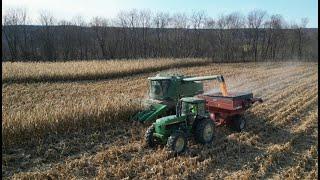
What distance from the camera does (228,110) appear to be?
35.3ft

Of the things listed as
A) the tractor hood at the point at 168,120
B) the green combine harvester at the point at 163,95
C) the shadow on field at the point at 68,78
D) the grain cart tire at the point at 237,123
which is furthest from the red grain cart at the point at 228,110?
the shadow on field at the point at 68,78

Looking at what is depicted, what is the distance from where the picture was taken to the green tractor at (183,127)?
8.62 m

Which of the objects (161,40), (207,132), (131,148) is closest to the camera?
(131,148)

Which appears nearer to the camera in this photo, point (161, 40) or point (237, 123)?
point (237, 123)

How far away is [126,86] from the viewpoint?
2175 cm

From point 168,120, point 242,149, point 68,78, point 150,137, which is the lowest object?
point 242,149

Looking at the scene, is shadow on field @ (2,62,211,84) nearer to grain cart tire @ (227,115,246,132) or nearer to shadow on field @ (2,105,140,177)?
shadow on field @ (2,105,140,177)

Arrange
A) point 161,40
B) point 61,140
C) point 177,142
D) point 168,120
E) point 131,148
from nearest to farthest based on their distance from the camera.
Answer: point 177,142 → point 168,120 → point 131,148 → point 61,140 → point 161,40

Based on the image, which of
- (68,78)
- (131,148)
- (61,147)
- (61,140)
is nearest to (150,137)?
(131,148)

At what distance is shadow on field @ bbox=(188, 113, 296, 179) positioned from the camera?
7814 mm

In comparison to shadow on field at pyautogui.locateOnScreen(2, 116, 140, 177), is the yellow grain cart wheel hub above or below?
above

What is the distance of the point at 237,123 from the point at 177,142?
283cm

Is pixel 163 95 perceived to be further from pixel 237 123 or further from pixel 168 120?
pixel 168 120

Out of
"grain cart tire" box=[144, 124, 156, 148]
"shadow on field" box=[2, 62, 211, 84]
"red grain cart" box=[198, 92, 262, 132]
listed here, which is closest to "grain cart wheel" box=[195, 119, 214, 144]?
"grain cart tire" box=[144, 124, 156, 148]
